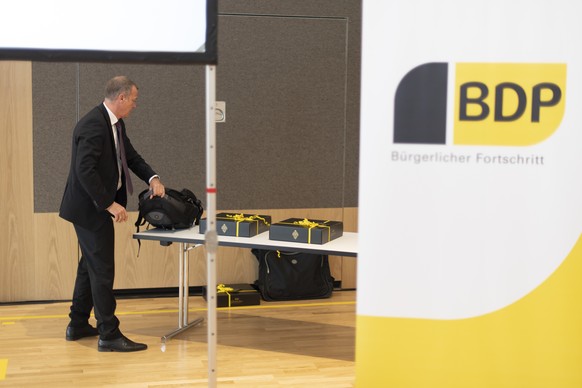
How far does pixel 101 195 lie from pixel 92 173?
0.13 metres

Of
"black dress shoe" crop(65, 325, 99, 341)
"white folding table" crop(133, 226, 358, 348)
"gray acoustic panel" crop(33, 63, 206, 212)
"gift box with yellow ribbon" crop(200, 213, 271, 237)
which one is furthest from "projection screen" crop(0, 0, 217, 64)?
"gray acoustic panel" crop(33, 63, 206, 212)

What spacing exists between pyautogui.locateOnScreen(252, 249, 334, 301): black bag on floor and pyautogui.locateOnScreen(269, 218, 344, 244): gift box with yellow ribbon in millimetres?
1109

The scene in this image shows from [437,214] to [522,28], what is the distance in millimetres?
658

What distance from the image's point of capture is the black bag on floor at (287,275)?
226 inches

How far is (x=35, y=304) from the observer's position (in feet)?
18.5

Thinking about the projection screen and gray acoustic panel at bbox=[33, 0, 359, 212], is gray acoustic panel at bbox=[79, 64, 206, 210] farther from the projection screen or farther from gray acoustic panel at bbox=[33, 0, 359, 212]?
the projection screen

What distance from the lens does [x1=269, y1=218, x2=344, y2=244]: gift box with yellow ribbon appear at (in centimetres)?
448

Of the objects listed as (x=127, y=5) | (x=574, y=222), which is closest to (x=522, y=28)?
(x=574, y=222)

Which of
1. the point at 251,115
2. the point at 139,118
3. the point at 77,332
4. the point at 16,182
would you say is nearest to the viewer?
the point at 77,332

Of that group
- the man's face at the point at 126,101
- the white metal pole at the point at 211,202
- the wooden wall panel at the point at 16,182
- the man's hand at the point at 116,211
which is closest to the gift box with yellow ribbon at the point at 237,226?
the man's hand at the point at 116,211

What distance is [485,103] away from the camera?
2582 mm

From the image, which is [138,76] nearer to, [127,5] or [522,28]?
[127,5]

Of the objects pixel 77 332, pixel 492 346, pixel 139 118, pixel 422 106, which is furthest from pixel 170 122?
pixel 492 346

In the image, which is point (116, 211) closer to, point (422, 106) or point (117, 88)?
point (117, 88)
